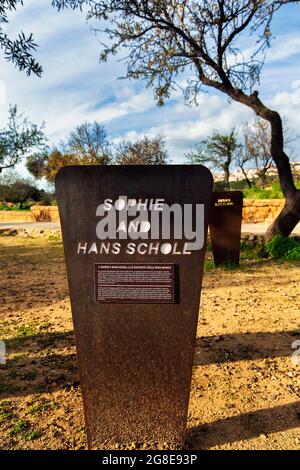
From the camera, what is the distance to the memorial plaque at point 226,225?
25.1 ft

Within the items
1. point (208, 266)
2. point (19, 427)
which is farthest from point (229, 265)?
point (19, 427)

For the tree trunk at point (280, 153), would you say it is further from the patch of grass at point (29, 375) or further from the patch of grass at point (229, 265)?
the patch of grass at point (29, 375)

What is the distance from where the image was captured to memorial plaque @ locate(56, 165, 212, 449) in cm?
217

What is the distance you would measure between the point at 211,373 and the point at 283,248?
599 centimetres

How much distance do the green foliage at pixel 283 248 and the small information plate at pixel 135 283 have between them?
7.02m

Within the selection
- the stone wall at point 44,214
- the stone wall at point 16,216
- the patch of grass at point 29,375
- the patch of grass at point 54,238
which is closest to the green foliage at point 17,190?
the stone wall at point 16,216

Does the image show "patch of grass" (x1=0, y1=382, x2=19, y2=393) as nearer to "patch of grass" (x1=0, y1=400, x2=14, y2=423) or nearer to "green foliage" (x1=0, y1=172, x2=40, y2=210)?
"patch of grass" (x1=0, y1=400, x2=14, y2=423)

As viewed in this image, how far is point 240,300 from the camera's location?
568 centimetres

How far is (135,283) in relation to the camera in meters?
2.23

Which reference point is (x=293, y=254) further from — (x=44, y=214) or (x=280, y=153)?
(x=44, y=214)

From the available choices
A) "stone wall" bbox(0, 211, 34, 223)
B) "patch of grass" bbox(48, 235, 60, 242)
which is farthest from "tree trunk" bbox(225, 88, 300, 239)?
"stone wall" bbox(0, 211, 34, 223)
